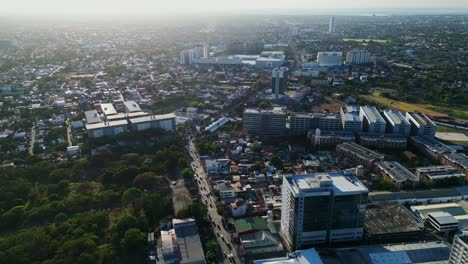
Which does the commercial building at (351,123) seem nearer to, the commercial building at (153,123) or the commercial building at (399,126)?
the commercial building at (399,126)

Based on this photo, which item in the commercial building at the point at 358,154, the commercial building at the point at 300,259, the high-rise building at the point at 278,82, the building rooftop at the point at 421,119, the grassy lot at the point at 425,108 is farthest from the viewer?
the high-rise building at the point at 278,82

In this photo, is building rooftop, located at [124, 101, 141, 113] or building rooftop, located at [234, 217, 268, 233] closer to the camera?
building rooftop, located at [234, 217, 268, 233]

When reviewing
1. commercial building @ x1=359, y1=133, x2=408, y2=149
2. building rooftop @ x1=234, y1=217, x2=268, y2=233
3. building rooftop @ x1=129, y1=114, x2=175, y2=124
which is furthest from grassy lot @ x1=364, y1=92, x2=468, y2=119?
building rooftop @ x1=234, y1=217, x2=268, y2=233

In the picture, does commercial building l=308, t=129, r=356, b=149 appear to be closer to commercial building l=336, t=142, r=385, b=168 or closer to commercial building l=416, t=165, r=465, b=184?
commercial building l=336, t=142, r=385, b=168

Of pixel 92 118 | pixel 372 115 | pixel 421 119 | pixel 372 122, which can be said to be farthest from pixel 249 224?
pixel 92 118

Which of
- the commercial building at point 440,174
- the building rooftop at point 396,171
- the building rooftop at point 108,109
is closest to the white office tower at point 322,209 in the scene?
the building rooftop at point 396,171
